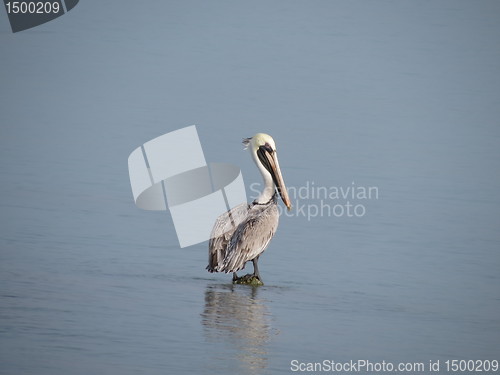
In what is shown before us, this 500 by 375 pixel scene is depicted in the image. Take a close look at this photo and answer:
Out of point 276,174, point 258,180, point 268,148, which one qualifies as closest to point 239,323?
point 276,174

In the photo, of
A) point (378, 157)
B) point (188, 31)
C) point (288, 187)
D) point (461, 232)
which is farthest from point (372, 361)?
point (188, 31)

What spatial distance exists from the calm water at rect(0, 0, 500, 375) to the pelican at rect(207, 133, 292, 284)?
0.65 ft

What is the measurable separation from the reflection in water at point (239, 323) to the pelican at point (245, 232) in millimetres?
203

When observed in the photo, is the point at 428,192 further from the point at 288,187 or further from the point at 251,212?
the point at 251,212

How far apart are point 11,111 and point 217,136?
2.66 metres

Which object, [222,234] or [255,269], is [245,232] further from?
[255,269]

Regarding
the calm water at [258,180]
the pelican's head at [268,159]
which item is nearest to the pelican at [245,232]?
the pelican's head at [268,159]

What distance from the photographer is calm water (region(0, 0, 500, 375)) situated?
7.81 m

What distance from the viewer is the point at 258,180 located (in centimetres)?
1220

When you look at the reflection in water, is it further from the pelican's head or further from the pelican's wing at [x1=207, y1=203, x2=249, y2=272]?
the pelican's head

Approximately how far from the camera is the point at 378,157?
46.0 feet

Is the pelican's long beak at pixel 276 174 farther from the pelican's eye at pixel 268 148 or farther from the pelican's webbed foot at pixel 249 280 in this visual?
the pelican's webbed foot at pixel 249 280

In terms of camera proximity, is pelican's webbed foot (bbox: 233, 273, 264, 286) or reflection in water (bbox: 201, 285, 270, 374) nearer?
reflection in water (bbox: 201, 285, 270, 374)

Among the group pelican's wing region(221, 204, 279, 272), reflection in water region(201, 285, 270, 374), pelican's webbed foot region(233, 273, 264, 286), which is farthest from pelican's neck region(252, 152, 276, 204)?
reflection in water region(201, 285, 270, 374)
